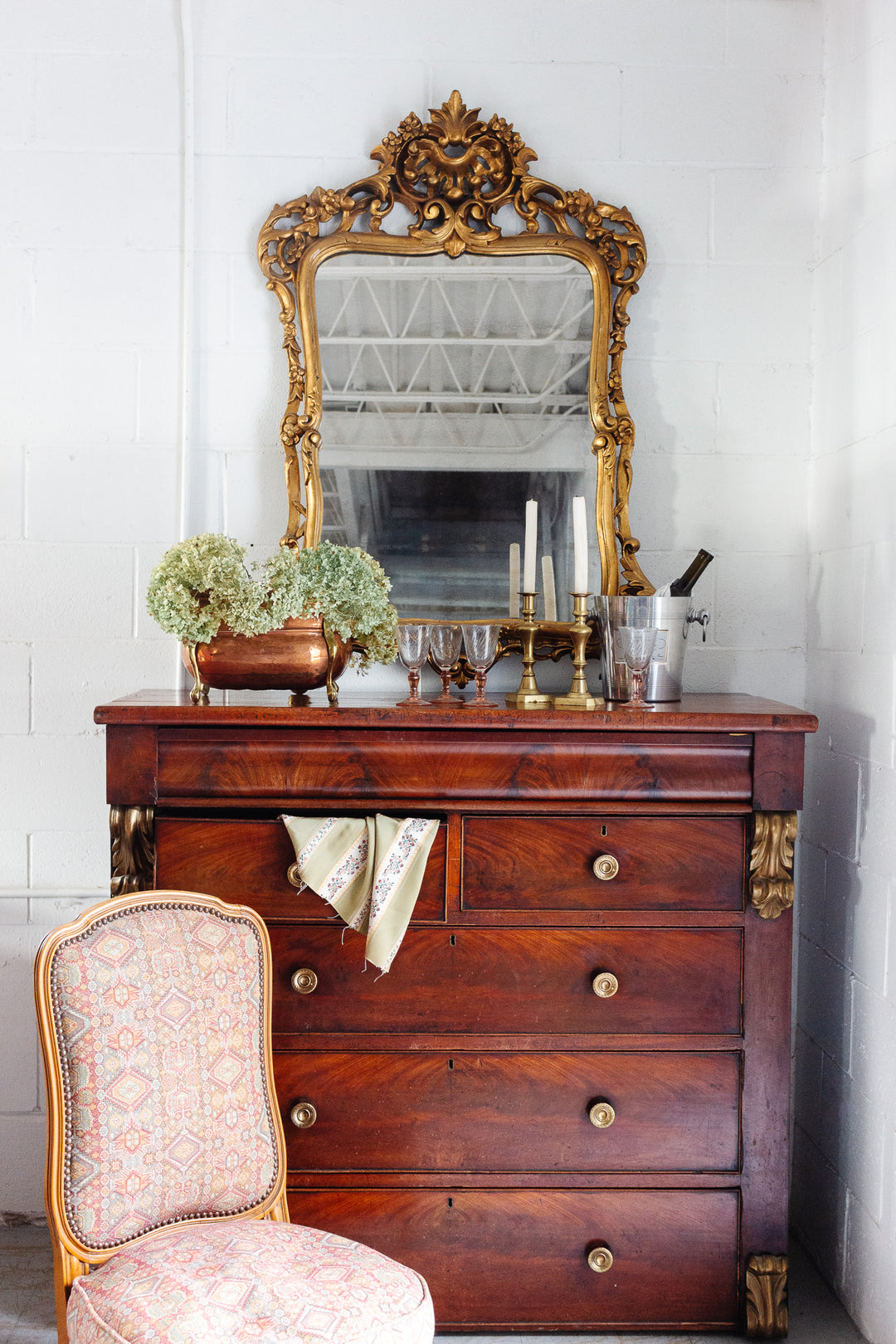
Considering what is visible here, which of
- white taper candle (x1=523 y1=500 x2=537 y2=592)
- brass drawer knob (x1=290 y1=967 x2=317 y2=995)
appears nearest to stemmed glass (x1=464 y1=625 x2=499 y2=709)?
white taper candle (x1=523 y1=500 x2=537 y2=592)

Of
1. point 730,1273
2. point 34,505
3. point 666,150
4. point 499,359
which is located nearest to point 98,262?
point 34,505

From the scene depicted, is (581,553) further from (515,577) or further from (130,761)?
(130,761)

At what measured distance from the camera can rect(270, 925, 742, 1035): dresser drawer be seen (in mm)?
1936

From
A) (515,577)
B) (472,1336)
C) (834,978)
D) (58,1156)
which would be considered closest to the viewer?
(58,1156)

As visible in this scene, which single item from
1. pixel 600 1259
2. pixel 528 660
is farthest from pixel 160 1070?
pixel 528 660

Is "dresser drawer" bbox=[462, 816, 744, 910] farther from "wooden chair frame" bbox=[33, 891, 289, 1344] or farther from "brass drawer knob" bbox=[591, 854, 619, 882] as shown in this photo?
"wooden chair frame" bbox=[33, 891, 289, 1344]

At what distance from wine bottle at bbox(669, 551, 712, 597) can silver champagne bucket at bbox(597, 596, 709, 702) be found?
9 centimetres

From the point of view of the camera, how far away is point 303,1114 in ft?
6.33

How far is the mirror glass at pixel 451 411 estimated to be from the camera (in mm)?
2393

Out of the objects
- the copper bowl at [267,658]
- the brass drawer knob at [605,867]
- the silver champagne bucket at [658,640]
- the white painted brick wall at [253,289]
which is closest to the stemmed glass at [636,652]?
the silver champagne bucket at [658,640]

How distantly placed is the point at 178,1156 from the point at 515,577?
140 cm

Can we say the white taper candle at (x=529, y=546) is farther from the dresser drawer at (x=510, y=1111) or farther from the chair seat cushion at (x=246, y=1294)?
the chair seat cushion at (x=246, y=1294)

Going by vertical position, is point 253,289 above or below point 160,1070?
above

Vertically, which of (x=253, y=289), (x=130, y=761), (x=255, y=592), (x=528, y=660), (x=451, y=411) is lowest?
(x=130, y=761)
